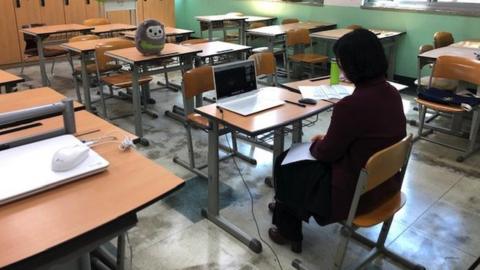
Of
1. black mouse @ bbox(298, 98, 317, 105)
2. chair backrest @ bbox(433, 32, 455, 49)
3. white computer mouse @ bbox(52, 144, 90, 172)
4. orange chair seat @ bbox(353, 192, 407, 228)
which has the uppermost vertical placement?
chair backrest @ bbox(433, 32, 455, 49)

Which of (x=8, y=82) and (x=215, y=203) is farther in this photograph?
(x=8, y=82)

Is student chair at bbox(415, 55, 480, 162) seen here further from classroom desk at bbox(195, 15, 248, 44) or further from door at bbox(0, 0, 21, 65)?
door at bbox(0, 0, 21, 65)

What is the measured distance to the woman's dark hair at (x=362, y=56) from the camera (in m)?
1.64

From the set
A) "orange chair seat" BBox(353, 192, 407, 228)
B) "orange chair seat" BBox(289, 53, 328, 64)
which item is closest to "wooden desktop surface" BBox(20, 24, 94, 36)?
"orange chair seat" BBox(289, 53, 328, 64)

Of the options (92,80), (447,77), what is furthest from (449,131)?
(92,80)

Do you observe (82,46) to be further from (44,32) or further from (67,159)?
A: (67,159)

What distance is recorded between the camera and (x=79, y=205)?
116 centimetres

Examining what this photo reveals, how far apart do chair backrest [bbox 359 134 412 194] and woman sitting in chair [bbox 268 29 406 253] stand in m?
0.06

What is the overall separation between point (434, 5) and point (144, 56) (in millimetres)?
3736

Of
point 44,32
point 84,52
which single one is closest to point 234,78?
point 84,52

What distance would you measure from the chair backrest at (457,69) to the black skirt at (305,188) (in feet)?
7.61

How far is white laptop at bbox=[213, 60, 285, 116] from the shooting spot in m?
2.27

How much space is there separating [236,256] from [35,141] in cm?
120

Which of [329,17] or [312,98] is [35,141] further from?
[329,17]
